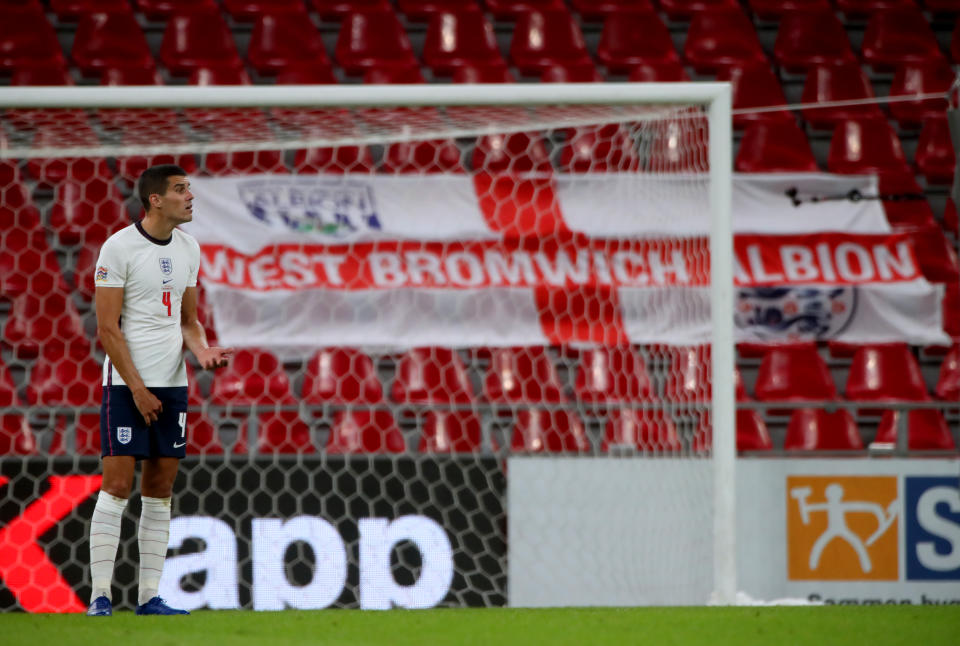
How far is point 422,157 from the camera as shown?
5250 mm

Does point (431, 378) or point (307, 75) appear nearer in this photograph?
point (431, 378)

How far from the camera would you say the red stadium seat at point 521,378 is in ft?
16.0

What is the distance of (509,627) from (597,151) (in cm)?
289

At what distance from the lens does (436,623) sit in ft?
8.93

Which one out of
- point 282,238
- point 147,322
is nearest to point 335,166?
point 282,238

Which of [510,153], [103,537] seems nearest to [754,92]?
[510,153]

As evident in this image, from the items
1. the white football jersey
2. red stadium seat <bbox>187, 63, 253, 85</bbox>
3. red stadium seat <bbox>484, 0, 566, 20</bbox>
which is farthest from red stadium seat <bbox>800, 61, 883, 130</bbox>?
the white football jersey

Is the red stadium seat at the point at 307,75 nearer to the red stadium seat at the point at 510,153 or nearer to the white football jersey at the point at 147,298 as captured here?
the red stadium seat at the point at 510,153

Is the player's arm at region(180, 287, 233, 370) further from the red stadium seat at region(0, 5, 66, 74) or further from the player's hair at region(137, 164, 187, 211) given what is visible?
the red stadium seat at region(0, 5, 66, 74)

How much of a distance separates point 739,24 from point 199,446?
10.4ft

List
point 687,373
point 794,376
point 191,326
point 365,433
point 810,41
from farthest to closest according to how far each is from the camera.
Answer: point 810,41 → point 794,376 → point 365,433 → point 687,373 → point 191,326

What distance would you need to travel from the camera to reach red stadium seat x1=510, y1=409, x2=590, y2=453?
185 inches

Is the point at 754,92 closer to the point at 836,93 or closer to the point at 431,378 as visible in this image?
the point at 836,93

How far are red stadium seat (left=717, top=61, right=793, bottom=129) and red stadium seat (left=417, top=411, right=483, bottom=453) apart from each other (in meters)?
1.88
